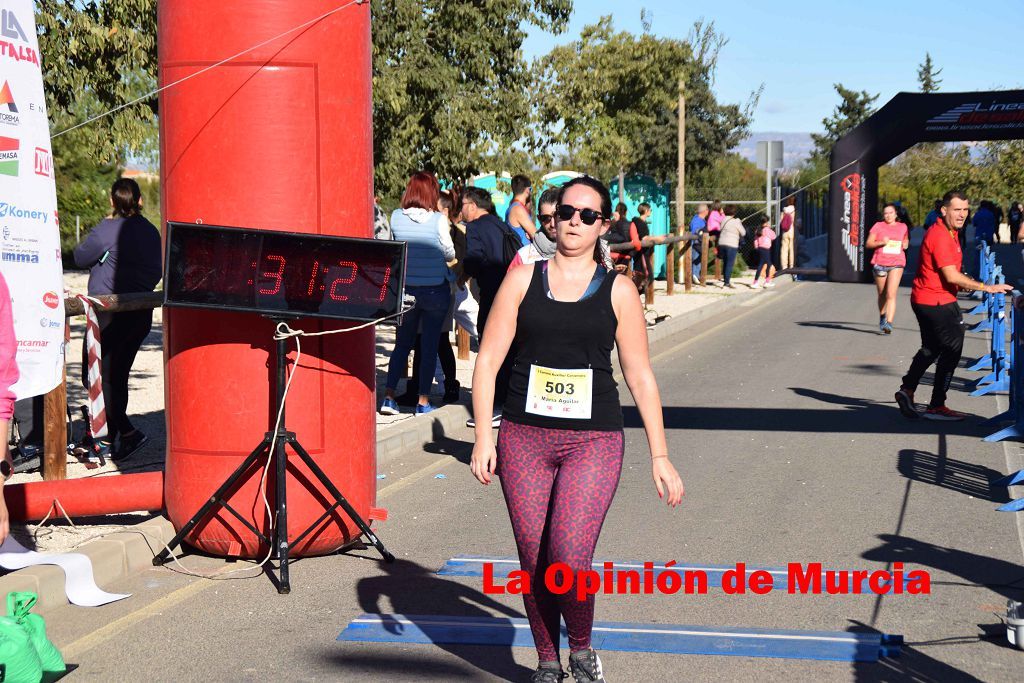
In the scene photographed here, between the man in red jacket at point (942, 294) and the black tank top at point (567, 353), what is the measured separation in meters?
7.18

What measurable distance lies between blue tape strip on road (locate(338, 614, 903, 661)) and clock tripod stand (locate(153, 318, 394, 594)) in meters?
0.93

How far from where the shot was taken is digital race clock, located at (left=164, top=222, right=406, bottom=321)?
651cm

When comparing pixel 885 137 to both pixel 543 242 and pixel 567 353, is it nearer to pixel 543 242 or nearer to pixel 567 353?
pixel 543 242

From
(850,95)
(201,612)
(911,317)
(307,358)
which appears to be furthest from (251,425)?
(850,95)

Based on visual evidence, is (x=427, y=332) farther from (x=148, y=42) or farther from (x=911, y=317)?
(x=911, y=317)

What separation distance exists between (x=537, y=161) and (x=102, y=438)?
9.17 m

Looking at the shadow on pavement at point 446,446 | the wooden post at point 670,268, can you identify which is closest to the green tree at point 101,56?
the shadow on pavement at point 446,446

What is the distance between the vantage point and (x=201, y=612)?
5.93m

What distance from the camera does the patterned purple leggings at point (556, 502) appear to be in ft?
14.8

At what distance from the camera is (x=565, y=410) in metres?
4.55

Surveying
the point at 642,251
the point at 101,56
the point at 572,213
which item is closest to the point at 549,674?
the point at 572,213

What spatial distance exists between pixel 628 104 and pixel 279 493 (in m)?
27.1

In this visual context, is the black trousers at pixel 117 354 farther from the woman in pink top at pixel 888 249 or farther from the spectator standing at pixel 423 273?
the woman in pink top at pixel 888 249

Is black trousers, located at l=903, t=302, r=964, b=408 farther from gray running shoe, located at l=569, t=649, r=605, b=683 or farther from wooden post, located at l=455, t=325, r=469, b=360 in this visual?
gray running shoe, located at l=569, t=649, r=605, b=683
